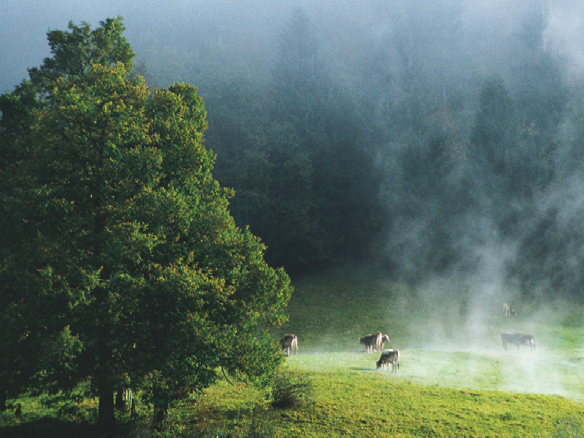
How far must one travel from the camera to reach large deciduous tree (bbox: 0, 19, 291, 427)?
46.4 feet

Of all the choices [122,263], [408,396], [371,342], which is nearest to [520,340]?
[371,342]

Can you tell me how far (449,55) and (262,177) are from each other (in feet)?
168

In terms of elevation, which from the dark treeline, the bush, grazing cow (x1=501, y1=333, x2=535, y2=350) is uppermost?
the dark treeline

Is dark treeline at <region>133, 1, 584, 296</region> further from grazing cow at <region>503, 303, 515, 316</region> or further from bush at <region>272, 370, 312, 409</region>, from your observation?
bush at <region>272, 370, 312, 409</region>

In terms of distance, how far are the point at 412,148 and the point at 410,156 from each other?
1187mm

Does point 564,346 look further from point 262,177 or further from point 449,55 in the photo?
point 449,55

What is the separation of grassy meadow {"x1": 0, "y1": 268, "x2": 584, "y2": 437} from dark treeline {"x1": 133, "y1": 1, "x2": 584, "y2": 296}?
17375 mm

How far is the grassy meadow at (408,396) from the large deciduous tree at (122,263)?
1895 millimetres

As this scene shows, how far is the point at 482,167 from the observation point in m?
63.5

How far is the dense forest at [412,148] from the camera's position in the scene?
59.4m

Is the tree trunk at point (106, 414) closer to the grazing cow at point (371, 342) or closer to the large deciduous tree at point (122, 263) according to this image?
the large deciduous tree at point (122, 263)

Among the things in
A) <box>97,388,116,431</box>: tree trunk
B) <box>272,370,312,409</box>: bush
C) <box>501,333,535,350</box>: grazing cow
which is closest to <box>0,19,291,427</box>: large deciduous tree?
<box>97,388,116,431</box>: tree trunk

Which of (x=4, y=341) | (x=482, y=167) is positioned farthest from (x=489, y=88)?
(x=4, y=341)

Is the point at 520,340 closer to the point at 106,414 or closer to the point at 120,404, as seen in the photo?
the point at 120,404
